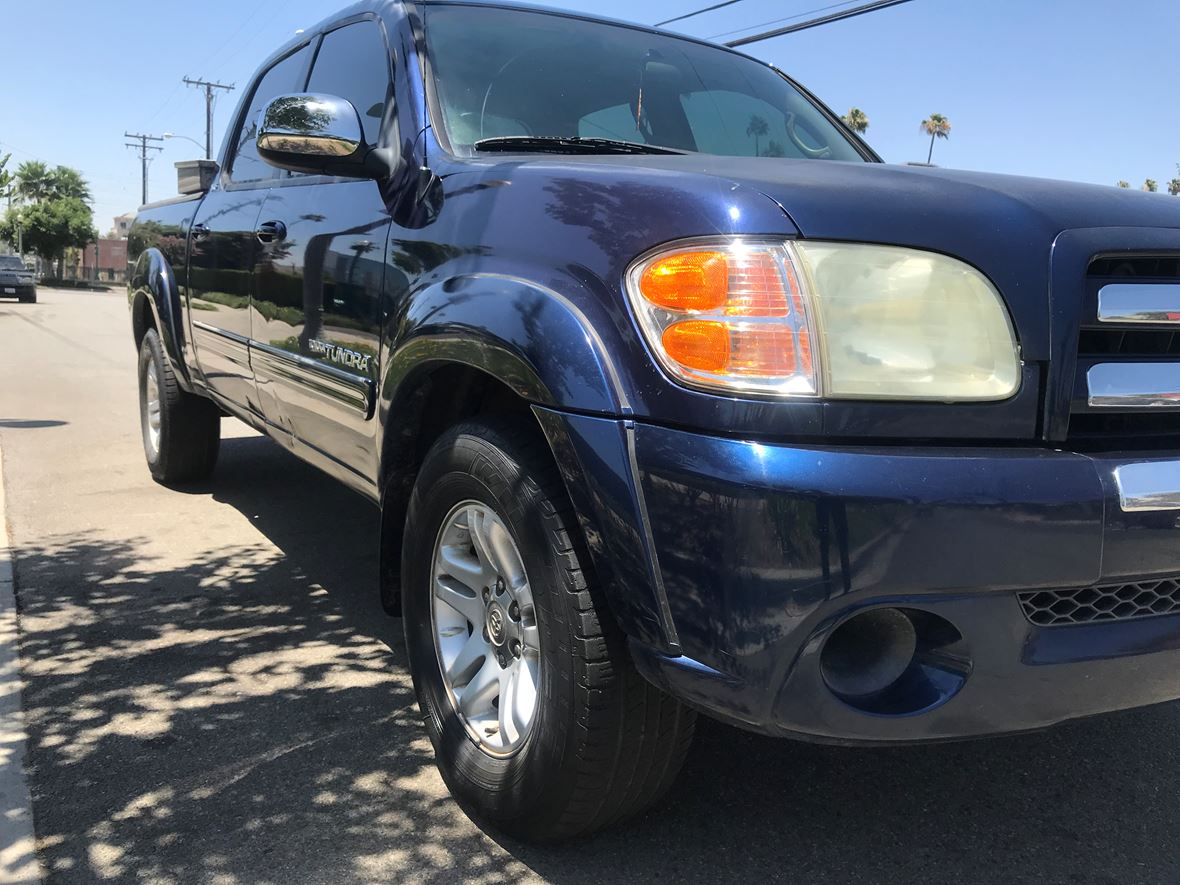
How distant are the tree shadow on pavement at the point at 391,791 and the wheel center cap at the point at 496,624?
1.51 ft

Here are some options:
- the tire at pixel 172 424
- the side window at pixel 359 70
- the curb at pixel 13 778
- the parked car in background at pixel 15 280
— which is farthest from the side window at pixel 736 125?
the parked car in background at pixel 15 280

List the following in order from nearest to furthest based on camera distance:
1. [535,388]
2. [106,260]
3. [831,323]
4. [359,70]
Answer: [831,323]
[535,388]
[359,70]
[106,260]

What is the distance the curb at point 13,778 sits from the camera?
7.42 ft

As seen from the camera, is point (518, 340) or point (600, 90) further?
point (600, 90)

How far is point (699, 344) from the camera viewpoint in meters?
1.84

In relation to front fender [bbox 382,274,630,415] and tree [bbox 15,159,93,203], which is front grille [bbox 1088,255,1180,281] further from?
tree [bbox 15,159,93,203]

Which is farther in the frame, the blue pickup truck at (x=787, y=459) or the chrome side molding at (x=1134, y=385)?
the chrome side molding at (x=1134, y=385)

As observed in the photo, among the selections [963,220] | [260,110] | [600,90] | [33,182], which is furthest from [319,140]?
[33,182]

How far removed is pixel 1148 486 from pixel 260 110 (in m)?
3.99

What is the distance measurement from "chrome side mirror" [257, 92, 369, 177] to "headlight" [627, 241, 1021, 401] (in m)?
1.25

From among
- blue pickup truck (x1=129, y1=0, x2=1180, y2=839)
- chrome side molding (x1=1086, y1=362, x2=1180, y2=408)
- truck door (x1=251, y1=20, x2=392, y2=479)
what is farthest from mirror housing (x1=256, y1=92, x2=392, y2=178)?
chrome side molding (x1=1086, y1=362, x2=1180, y2=408)

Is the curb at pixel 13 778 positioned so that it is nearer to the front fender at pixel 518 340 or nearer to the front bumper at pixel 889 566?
the front fender at pixel 518 340

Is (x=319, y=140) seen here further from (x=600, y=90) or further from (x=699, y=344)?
(x=699, y=344)

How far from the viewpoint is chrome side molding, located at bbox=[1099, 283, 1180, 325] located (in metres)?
1.89
